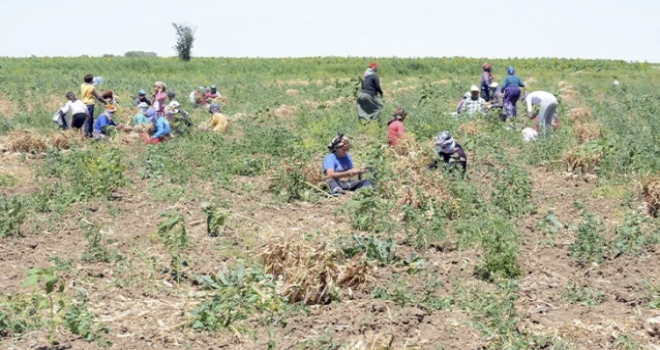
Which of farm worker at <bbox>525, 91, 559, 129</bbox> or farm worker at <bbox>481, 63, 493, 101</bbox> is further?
farm worker at <bbox>481, 63, 493, 101</bbox>

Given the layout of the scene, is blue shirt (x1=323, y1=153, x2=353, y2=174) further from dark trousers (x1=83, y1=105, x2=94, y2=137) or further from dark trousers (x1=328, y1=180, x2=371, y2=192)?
dark trousers (x1=83, y1=105, x2=94, y2=137)

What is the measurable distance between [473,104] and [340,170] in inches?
253

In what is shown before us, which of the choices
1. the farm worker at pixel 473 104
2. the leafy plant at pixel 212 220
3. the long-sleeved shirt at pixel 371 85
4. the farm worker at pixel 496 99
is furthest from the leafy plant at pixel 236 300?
the farm worker at pixel 496 99

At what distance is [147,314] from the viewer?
6598 mm

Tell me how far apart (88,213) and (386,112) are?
9.00 m

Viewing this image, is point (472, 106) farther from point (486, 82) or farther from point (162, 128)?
point (162, 128)

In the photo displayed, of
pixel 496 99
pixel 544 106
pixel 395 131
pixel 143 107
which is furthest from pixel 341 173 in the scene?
pixel 496 99

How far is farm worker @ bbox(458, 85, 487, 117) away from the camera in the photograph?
53.8ft

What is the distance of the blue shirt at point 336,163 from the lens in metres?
10.8

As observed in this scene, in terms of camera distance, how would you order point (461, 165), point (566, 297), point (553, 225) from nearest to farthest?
1. point (566, 297)
2. point (553, 225)
3. point (461, 165)

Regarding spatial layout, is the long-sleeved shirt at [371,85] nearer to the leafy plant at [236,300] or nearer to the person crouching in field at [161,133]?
the person crouching in field at [161,133]

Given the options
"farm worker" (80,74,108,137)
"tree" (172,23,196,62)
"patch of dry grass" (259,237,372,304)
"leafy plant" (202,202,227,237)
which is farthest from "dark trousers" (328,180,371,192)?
"tree" (172,23,196,62)

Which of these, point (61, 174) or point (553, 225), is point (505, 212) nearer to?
point (553, 225)

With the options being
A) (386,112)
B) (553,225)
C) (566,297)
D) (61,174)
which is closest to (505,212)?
(553,225)
